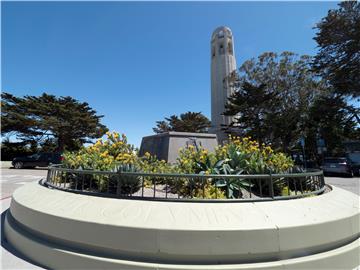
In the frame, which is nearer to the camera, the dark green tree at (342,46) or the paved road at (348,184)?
the paved road at (348,184)

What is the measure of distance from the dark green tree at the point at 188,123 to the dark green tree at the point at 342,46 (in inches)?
1029

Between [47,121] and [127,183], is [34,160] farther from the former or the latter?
[127,183]

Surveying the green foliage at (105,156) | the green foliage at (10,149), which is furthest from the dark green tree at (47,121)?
the green foliage at (105,156)

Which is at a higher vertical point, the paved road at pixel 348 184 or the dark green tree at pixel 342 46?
the dark green tree at pixel 342 46

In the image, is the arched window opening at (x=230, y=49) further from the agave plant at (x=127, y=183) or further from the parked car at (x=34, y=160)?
the agave plant at (x=127, y=183)

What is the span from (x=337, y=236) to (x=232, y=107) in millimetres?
27077

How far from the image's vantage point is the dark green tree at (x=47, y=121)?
27312 mm

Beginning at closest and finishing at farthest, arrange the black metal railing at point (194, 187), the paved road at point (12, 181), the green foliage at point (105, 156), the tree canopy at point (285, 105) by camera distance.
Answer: the black metal railing at point (194, 187), the green foliage at point (105, 156), the paved road at point (12, 181), the tree canopy at point (285, 105)

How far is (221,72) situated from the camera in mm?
34375

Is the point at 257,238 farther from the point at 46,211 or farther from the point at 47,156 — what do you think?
the point at 47,156

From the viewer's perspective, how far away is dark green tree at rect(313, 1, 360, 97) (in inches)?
730

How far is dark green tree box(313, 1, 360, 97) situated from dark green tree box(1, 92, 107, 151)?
28.6 metres

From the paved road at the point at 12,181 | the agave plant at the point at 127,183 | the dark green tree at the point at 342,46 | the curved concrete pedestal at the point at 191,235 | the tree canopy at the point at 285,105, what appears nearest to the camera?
the curved concrete pedestal at the point at 191,235

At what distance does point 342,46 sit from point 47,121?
32243 millimetres
